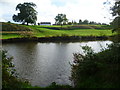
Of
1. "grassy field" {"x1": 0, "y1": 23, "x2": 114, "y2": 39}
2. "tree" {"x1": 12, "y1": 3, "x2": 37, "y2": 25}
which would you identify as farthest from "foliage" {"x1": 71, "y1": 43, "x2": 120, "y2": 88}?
"tree" {"x1": 12, "y1": 3, "x2": 37, "y2": 25}

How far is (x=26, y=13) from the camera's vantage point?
70188 millimetres

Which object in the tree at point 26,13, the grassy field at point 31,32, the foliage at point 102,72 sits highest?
the tree at point 26,13

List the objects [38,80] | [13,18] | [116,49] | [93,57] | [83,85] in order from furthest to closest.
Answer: [13,18], [38,80], [93,57], [116,49], [83,85]

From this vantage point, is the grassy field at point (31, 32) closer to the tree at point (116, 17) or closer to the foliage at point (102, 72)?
the tree at point (116, 17)

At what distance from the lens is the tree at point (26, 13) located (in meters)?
70.5

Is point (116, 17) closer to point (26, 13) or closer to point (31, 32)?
point (31, 32)

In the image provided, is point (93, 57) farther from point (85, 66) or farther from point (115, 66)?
point (115, 66)

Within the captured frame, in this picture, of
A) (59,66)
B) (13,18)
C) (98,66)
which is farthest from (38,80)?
(13,18)

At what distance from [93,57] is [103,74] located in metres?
1.82

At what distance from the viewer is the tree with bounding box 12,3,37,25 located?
70.5m

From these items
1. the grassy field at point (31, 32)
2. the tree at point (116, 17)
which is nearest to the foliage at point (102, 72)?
the tree at point (116, 17)

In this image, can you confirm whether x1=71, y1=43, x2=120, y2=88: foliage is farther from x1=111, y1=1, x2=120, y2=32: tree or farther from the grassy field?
the grassy field

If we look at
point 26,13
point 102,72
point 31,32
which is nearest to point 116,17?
point 102,72

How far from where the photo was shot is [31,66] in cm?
1645
